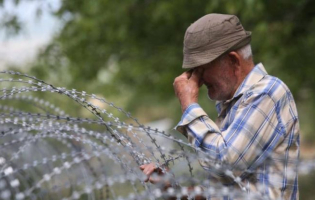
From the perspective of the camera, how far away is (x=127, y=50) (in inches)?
432

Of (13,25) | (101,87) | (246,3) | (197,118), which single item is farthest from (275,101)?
(101,87)

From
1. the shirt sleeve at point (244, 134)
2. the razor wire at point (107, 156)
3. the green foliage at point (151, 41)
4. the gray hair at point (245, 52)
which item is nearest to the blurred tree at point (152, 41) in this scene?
the green foliage at point (151, 41)

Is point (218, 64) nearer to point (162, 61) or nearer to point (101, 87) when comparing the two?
point (162, 61)

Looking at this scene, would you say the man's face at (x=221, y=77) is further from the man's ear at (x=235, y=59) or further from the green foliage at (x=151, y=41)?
the green foliage at (x=151, y=41)

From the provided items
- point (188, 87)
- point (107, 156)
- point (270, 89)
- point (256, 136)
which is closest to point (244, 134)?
point (256, 136)

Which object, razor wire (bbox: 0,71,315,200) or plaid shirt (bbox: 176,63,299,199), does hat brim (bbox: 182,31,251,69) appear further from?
razor wire (bbox: 0,71,315,200)

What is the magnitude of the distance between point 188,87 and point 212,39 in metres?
0.23

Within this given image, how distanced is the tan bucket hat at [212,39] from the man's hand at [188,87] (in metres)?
0.06

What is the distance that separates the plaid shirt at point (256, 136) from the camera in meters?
2.79

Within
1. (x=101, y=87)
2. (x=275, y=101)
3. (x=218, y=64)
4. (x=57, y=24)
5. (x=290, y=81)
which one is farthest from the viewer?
(x=101, y=87)

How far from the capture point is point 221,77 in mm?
3090

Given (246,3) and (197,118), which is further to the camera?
(246,3)

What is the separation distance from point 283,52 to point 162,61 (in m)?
1.91

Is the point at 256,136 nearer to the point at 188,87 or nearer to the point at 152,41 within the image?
the point at 188,87
